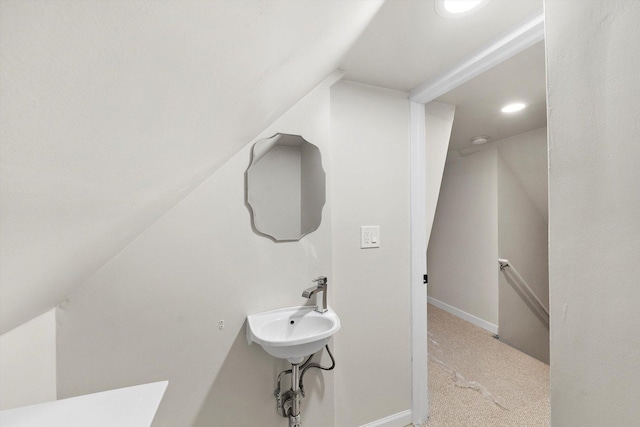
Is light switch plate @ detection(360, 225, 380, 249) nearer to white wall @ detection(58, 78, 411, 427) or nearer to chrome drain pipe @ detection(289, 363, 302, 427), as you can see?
white wall @ detection(58, 78, 411, 427)

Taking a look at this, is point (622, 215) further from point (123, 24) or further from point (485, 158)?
point (485, 158)

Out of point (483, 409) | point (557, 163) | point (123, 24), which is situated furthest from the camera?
point (483, 409)

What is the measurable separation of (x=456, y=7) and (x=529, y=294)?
297 centimetres

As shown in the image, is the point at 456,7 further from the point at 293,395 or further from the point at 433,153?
the point at 293,395

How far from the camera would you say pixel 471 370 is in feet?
7.03

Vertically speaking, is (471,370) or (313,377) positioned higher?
(313,377)

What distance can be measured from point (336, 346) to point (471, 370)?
1462mm

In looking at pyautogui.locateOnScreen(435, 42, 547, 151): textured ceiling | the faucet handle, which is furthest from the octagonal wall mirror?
pyautogui.locateOnScreen(435, 42, 547, 151): textured ceiling

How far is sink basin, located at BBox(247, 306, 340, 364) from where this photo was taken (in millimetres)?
1085

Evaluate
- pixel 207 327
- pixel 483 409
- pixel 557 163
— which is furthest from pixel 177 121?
pixel 483 409

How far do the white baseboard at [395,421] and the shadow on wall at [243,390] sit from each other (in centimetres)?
59

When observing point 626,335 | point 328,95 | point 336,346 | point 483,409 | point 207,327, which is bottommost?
point 483,409

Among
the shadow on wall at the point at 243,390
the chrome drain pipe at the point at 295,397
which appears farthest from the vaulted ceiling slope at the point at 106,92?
the chrome drain pipe at the point at 295,397

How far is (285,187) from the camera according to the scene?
1395 millimetres
